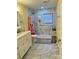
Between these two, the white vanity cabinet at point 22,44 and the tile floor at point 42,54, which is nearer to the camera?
the white vanity cabinet at point 22,44

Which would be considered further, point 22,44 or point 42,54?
point 42,54

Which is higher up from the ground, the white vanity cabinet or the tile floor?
the white vanity cabinet

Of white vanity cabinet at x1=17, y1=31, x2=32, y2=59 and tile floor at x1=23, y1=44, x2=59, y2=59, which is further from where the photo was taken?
tile floor at x1=23, y1=44, x2=59, y2=59

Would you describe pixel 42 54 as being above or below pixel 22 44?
below

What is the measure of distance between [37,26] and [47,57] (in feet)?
20.0

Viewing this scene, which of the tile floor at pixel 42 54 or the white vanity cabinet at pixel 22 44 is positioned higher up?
the white vanity cabinet at pixel 22 44
